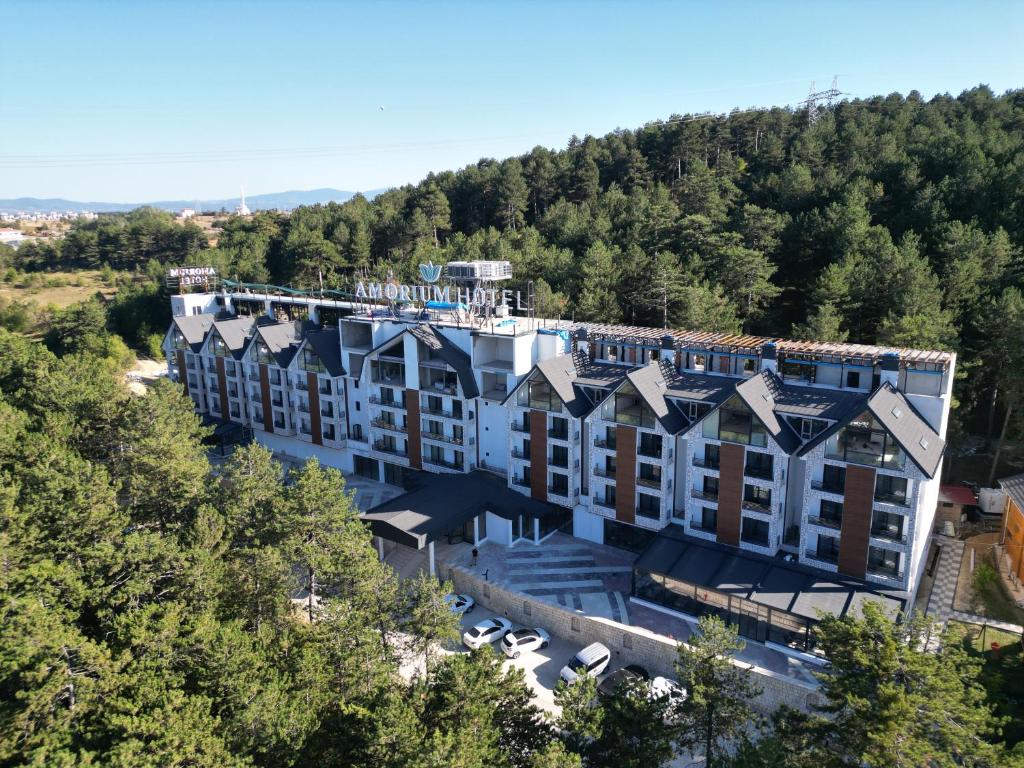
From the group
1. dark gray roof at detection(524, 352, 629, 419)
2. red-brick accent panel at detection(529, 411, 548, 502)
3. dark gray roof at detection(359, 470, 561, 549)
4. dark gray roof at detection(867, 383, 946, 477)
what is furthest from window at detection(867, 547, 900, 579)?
red-brick accent panel at detection(529, 411, 548, 502)

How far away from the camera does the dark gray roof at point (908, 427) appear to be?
2972 cm

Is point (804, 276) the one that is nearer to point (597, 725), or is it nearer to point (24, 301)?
point (597, 725)

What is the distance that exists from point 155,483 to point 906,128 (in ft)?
307

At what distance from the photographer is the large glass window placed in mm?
30203

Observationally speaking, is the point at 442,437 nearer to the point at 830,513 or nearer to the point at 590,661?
the point at 590,661

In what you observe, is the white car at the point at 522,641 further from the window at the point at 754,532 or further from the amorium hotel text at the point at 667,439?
the window at the point at 754,532

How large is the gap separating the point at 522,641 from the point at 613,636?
15.3ft

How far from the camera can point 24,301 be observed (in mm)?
109625

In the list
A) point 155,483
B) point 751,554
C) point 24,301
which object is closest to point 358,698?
point 155,483

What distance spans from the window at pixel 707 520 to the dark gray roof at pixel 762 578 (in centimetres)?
81

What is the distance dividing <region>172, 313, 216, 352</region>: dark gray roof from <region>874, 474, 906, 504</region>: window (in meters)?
55.5

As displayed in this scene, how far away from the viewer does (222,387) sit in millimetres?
60156

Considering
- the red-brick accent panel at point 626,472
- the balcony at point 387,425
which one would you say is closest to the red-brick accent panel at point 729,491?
the red-brick accent panel at point 626,472

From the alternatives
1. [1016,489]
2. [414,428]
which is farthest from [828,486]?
[414,428]
